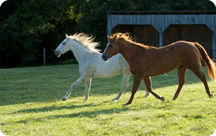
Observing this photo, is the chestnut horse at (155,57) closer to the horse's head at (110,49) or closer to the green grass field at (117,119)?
the horse's head at (110,49)

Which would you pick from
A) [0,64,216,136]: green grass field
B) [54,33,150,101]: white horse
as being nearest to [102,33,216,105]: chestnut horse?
[0,64,216,136]: green grass field

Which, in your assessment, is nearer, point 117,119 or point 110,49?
point 117,119

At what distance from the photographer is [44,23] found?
29656 millimetres

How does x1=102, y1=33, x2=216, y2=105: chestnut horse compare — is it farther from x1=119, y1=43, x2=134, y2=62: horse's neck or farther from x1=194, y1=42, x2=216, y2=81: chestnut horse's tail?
x1=194, y1=42, x2=216, y2=81: chestnut horse's tail

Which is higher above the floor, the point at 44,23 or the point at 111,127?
the point at 44,23

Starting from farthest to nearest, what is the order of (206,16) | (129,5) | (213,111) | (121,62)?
1. (129,5)
2. (206,16)
3. (121,62)
4. (213,111)

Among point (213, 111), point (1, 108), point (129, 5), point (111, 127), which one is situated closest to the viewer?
point (111, 127)

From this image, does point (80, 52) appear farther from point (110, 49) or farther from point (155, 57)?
point (155, 57)

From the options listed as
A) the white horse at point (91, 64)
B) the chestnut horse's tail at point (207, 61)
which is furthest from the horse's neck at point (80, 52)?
the chestnut horse's tail at point (207, 61)

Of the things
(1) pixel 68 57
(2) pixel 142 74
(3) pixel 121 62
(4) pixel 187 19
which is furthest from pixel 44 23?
(2) pixel 142 74

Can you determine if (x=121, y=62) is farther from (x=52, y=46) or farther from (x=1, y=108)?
(x=52, y=46)

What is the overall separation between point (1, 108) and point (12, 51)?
835 inches

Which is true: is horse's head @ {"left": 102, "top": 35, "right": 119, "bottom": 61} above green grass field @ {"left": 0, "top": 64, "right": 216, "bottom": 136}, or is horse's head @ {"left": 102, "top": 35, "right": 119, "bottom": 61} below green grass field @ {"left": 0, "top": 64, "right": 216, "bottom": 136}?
above

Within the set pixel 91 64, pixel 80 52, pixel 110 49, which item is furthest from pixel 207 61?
pixel 80 52
